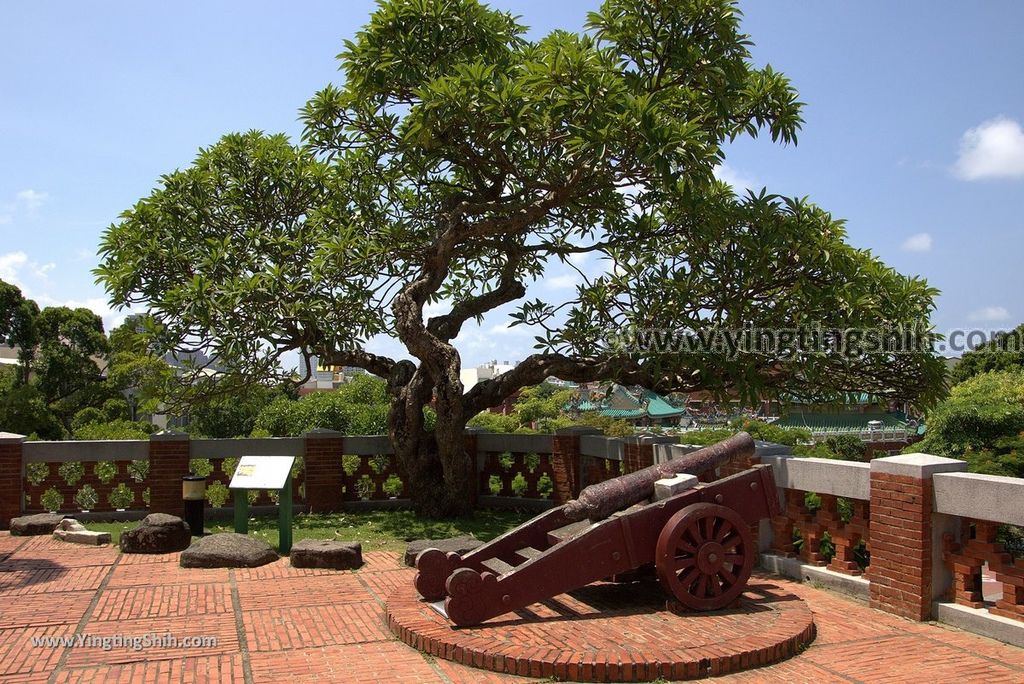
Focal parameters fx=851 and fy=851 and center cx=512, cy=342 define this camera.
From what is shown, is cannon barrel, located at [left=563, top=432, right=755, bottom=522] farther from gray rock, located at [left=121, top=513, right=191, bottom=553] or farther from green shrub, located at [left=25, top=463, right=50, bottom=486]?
green shrub, located at [left=25, top=463, right=50, bottom=486]

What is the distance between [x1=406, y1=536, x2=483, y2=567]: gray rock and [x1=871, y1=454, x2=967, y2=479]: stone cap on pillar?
364 cm

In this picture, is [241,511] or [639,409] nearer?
[241,511]

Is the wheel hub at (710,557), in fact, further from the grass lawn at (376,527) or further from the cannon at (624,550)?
the grass lawn at (376,527)

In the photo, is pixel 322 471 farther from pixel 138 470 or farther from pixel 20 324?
pixel 20 324

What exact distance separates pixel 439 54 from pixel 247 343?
452 cm

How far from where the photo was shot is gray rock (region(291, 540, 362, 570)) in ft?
30.1

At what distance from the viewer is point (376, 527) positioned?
11.9m

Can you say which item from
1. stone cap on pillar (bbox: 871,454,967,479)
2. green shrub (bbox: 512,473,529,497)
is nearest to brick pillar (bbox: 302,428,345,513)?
green shrub (bbox: 512,473,529,497)

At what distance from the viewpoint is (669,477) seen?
7176 millimetres

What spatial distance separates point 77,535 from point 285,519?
283 cm

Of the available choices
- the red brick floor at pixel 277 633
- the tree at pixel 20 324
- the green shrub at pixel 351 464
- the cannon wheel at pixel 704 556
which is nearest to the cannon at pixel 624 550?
the cannon wheel at pixel 704 556

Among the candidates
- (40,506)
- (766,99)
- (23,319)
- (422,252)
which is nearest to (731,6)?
(766,99)

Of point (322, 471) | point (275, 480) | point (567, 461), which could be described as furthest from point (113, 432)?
point (567, 461)

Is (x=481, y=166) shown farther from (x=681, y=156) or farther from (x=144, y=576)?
(x=144, y=576)
